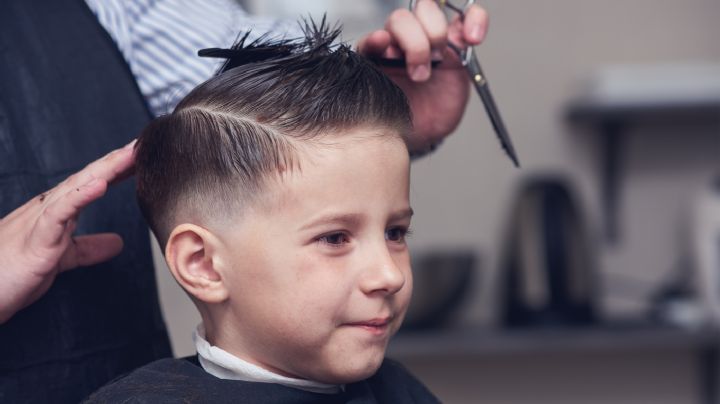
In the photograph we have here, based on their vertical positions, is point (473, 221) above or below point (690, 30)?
below

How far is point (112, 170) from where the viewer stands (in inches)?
36.9

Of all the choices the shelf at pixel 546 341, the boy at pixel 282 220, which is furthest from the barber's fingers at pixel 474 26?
the shelf at pixel 546 341

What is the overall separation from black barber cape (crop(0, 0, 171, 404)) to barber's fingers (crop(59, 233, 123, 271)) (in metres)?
0.02

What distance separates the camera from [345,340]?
0.89m

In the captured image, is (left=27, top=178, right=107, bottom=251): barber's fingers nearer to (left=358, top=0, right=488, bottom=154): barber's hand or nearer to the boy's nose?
the boy's nose

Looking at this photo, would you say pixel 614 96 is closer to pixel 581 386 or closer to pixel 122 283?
pixel 581 386

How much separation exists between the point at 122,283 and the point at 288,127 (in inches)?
11.9

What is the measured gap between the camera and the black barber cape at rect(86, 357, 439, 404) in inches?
35.6

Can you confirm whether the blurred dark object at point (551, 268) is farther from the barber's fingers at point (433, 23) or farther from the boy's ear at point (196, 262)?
the boy's ear at point (196, 262)

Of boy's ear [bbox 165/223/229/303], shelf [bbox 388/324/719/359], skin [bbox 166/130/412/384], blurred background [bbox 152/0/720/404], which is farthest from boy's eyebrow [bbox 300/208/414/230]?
blurred background [bbox 152/0/720/404]

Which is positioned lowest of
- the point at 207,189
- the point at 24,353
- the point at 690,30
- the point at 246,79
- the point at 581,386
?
the point at 581,386

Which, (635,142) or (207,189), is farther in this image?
(635,142)

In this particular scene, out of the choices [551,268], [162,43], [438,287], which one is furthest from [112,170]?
[551,268]

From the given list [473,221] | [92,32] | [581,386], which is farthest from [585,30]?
[92,32]
